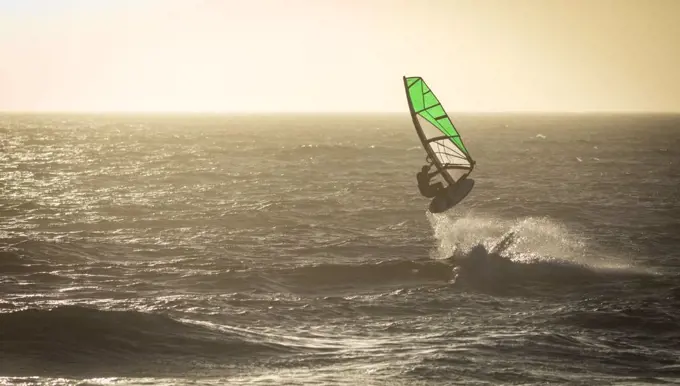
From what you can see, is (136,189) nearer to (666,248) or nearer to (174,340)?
(666,248)

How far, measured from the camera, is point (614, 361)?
16.3m

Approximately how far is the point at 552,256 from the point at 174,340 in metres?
13.5

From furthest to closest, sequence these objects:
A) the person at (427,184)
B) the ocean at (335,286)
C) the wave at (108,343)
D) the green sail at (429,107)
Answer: the green sail at (429,107)
the person at (427,184)
the wave at (108,343)
the ocean at (335,286)

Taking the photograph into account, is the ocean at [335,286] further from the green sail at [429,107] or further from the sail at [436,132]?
the green sail at [429,107]

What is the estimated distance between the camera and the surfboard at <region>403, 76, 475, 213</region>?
21516 mm

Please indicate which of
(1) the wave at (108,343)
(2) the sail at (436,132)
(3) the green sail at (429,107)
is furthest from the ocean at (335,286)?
(3) the green sail at (429,107)

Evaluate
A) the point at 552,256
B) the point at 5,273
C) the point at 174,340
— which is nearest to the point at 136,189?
the point at 5,273

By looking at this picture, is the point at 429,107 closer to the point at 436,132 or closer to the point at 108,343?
the point at 436,132

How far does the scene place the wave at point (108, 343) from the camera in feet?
52.8

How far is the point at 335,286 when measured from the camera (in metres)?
23.7

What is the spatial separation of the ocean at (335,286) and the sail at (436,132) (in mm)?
3271

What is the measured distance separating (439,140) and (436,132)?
0.72 ft

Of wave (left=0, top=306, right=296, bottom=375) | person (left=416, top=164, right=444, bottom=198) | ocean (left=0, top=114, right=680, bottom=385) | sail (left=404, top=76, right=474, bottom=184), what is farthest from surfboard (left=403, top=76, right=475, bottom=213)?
wave (left=0, top=306, right=296, bottom=375)

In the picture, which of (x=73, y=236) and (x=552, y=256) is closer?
(x=552, y=256)
